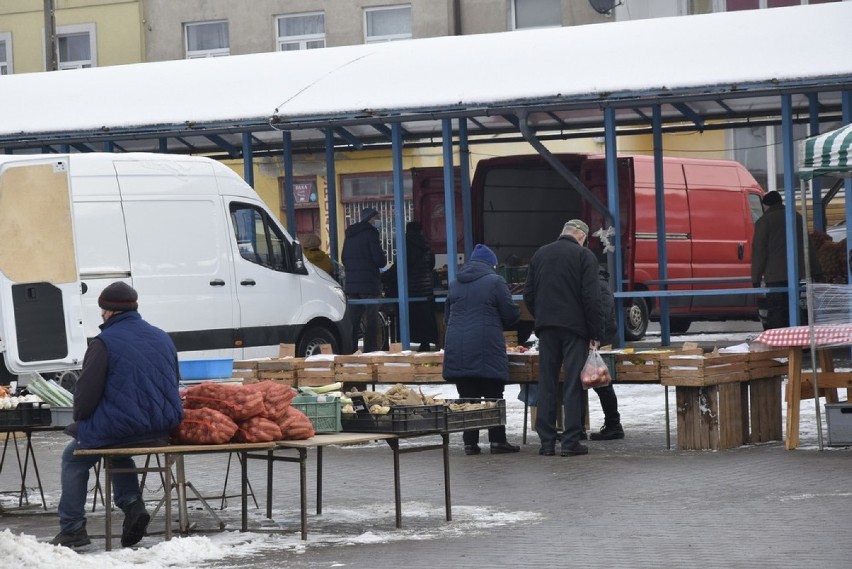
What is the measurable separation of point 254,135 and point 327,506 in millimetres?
13356

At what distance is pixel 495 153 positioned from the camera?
1284 inches

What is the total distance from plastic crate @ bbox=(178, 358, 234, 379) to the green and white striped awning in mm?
4834

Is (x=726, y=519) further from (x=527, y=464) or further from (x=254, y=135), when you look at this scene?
(x=254, y=135)

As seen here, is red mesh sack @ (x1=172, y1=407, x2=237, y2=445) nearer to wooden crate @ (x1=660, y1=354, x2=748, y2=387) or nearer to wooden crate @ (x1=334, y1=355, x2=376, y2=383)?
wooden crate @ (x1=660, y1=354, x2=748, y2=387)

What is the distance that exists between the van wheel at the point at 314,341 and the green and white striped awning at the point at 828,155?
24.6 ft

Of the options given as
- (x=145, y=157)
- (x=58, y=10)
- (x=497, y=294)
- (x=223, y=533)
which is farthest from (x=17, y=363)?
(x=58, y=10)

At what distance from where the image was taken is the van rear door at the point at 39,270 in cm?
1574

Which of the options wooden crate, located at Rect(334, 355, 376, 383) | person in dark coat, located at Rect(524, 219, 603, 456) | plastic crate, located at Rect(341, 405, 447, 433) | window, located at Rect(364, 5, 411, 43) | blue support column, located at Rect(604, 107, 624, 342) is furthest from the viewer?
window, located at Rect(364, 5, 411, 43)

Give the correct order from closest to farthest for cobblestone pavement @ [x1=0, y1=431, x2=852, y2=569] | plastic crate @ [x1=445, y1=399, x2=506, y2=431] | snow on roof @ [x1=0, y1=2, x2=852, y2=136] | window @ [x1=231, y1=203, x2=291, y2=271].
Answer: cobblestone pavement @ [x1=0, y1=431, x2=852, y2=569] → plastic crate @ [x1=445, y1=399, x2=506, y2=431] → snow on roof @ [x1=0, y1=2, x2=852, y2=136] → window @ [x1=231, y1=203, x2=291, y2=271]

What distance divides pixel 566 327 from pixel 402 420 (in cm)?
378

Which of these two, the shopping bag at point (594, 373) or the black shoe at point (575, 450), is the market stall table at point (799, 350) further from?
the black shoe at point (575, 450)

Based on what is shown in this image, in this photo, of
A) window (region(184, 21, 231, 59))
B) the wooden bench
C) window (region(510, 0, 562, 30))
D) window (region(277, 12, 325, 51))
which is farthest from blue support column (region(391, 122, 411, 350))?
window (region(184, 21, 231, 59))

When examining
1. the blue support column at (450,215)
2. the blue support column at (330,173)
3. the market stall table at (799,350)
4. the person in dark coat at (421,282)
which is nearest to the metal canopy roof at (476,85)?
the blue support column at (330,173)

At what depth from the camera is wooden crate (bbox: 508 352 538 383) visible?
14125 mm
